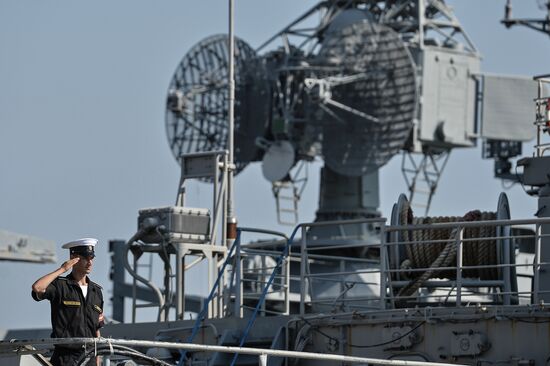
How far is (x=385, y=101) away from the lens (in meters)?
40.0

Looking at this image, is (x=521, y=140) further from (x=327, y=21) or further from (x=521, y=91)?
(x=327, y=21)

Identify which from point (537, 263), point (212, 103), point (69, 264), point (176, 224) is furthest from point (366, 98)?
point (69, 264)

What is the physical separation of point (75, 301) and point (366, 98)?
1130 inches

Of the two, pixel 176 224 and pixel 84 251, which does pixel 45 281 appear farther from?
pixel 176 224

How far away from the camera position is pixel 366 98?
40.6 meters

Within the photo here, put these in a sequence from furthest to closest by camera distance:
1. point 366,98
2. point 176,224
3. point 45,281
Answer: point 366,98 → point 176,224 → point 45,281

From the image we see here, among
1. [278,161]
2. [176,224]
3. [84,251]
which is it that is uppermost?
[278,161]

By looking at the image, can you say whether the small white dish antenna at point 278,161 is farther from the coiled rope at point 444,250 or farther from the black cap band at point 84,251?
the black cap band at point 84,251

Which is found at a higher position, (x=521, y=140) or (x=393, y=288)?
(x=521, y=140)

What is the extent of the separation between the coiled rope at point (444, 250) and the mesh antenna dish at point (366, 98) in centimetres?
2060

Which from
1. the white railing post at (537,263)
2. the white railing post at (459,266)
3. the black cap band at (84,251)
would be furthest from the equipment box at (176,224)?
the black cap band at (84,251)

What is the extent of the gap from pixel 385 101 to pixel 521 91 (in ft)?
11.8

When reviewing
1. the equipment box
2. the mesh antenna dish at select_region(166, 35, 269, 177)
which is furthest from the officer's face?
the mesh antenna dish at select_region(166, 35, 269, 177)

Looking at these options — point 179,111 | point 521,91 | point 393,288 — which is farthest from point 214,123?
point 393,288
